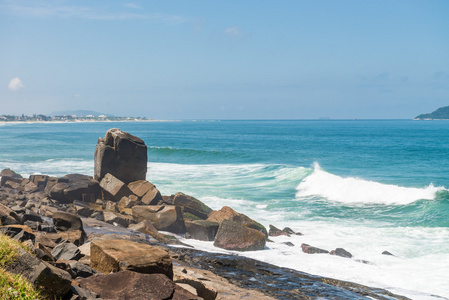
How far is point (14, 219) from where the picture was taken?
38.1 feet

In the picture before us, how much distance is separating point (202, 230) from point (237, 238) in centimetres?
222

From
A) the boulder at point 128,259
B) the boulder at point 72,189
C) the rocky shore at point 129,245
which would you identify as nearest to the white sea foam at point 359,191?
the rocky shore at point 129,245

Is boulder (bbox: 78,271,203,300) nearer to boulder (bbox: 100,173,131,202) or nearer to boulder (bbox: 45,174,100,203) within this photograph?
boulder (bbox: 45,174,100,203)

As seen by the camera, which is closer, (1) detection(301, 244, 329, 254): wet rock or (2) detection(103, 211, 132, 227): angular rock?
(1) detection(301, 244, 329, 254): wet rock

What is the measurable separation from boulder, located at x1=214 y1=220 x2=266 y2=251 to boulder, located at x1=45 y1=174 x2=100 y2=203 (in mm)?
8844

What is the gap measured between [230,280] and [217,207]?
15613 mm

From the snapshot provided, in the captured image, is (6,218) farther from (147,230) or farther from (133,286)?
(147,230)

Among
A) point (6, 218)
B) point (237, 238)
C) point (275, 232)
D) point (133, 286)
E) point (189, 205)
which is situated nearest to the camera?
point (133, 286)

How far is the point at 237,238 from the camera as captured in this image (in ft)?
57.5

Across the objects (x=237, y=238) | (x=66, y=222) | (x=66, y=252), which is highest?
(x=66, y=252)

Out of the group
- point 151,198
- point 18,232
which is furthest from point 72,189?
point 18,232

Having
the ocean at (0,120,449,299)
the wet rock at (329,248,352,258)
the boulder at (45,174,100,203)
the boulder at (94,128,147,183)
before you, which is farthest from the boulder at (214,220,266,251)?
the boulder at (94,128,147,183)

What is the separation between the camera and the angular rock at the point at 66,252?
9.98m

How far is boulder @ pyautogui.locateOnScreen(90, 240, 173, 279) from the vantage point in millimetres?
8891
